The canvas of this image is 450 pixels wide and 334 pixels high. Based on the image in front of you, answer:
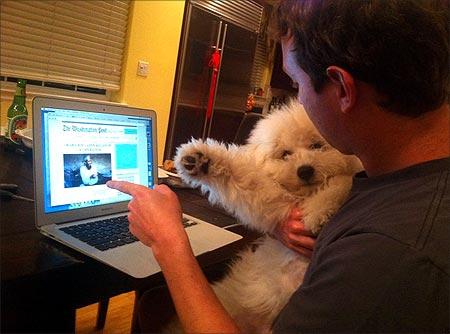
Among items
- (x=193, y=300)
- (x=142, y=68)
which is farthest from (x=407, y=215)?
(x=142, y=68)

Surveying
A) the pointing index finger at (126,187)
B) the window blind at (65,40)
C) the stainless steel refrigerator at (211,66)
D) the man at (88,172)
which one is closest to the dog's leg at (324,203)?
the pointing index finger at (126,187)

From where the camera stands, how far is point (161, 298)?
3.76 ft

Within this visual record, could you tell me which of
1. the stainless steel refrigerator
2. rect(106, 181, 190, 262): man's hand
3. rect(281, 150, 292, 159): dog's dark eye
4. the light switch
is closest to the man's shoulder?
rect(106, 181, 190, 262): man's hand

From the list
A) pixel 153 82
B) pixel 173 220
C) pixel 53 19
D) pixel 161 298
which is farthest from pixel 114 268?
pixel 153 82

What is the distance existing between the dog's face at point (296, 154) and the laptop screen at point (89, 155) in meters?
0.36

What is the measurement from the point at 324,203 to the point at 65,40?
2515 mm

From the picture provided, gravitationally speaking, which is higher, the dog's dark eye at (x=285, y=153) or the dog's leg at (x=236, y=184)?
the dog's dark eye at (x=285, y=153)

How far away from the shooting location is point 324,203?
3.41ft

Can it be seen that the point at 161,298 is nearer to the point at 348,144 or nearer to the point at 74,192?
the point at 74,192

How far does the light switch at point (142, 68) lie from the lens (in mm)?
3285

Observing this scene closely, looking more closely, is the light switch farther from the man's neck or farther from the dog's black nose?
the man's neck

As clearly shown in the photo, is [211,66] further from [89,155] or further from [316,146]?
[89,155]

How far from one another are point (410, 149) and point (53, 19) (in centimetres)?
273

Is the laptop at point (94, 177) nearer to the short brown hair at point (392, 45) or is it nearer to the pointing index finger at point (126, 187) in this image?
the pointing index finger at point (126, 187)
